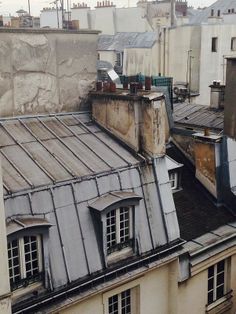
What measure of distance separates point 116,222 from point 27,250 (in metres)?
2.79

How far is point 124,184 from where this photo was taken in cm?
1427

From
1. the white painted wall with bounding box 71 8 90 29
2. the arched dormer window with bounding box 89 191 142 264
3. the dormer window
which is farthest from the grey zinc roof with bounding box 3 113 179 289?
the white painted wall with bounding box 71 8 90 29

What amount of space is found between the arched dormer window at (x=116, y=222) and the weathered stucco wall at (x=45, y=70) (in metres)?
4.08

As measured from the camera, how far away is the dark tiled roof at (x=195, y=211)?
16766mm

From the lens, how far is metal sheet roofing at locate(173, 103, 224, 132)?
71.4 feet

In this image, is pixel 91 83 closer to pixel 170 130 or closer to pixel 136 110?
pixel 136 110

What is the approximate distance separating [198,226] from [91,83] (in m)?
6.20

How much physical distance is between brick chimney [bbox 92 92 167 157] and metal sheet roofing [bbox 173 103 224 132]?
6342 millimetres

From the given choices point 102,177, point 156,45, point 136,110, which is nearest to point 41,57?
point 136,110

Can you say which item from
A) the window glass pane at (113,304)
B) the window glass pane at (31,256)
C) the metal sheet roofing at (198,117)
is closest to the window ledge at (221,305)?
the window glass pane at (113,304)

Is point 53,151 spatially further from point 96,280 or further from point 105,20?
point 105,20

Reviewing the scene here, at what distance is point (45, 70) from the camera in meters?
15.4

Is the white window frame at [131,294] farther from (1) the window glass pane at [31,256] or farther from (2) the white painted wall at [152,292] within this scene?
(1) the window glass pane at [31,256]

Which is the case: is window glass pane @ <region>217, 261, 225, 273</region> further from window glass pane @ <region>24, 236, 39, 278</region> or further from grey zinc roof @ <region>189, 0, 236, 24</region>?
grey zinc roof @ <region>189, 0, 236, 24</region>
